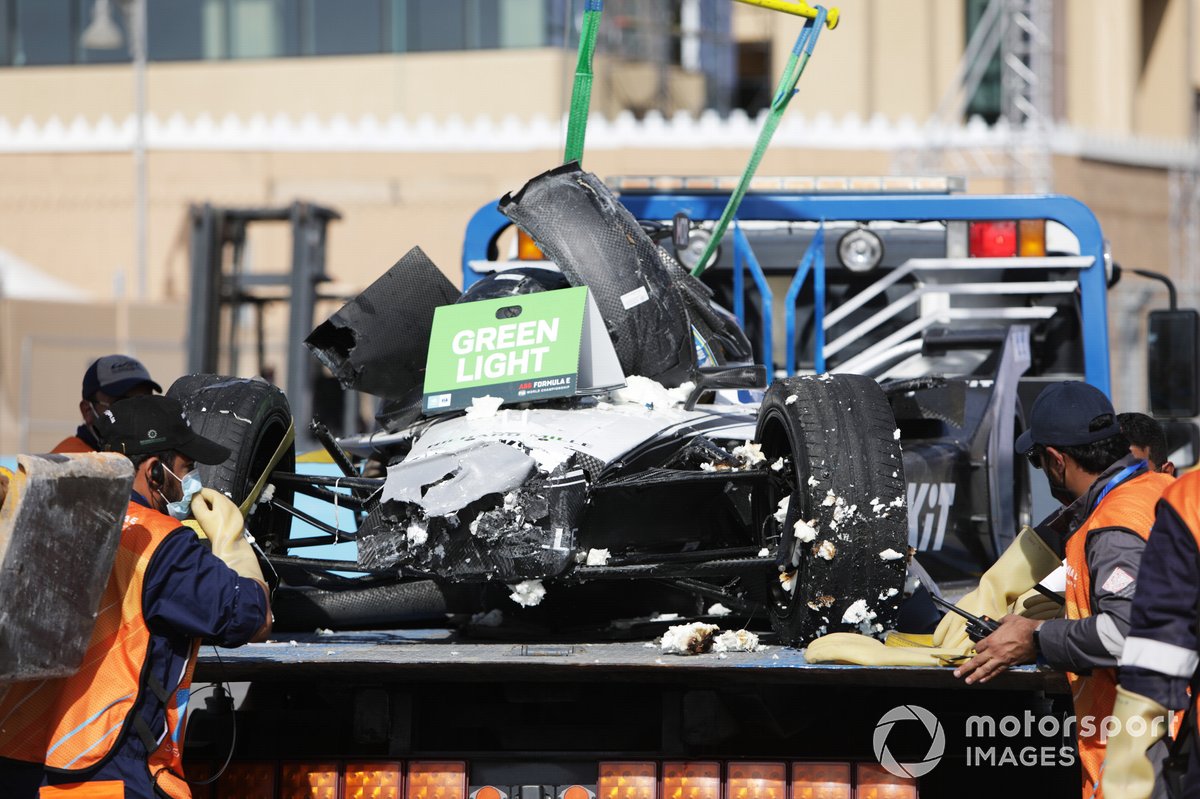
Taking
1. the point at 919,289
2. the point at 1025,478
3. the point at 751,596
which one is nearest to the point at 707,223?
the point at 919,289

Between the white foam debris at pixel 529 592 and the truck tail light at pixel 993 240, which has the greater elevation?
the truck tail light at pixel 993 240

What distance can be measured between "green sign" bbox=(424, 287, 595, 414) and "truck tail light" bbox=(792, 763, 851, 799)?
58.5 inches

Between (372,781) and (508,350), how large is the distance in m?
1.59

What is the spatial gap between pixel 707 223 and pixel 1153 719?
4.38 metres

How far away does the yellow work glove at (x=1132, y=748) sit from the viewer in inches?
138

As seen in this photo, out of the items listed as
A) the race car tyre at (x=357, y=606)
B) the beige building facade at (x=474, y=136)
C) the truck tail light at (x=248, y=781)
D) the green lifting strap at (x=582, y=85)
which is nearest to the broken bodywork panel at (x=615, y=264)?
the green lifting strap at (x=582, y=85)

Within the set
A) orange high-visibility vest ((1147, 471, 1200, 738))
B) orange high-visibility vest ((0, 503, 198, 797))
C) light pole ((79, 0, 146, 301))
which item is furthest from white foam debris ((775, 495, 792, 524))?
light pole ((79, 0, 146, 301))

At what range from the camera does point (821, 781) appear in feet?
15.0

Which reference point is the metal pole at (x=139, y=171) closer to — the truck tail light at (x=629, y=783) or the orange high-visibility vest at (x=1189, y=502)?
the truck tail light at (x=629, y=783)

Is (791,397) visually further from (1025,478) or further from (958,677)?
(1025,478)

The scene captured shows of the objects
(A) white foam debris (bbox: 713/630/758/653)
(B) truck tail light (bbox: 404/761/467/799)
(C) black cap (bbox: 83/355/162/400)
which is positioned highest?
(C) black cap (bbox: 83/355/162/400)

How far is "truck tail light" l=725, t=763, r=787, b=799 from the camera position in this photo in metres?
4.58

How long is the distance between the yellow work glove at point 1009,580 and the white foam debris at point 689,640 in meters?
0.66

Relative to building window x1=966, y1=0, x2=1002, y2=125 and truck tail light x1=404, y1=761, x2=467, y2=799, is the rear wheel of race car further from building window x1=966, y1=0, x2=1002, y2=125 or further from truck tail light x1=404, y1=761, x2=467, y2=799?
building window x1=966, y1=0, x2=1002, y2=125
